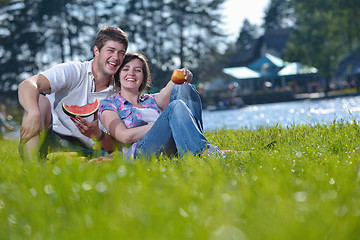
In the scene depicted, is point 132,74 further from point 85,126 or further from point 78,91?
point 85,126

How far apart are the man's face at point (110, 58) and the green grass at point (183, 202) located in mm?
1733

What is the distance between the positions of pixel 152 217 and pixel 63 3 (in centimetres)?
4049

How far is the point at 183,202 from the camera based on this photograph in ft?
7.01

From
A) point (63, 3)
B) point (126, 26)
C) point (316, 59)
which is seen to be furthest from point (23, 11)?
point (316, 59)

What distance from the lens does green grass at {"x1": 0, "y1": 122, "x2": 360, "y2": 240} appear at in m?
1.64

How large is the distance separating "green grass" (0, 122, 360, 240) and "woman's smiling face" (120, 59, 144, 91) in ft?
5.21

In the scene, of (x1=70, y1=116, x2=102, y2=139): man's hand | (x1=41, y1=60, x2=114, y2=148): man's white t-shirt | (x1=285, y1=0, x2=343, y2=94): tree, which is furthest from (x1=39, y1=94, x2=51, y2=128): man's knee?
(x1=285, y1=0, x2=343, y2=94): tree

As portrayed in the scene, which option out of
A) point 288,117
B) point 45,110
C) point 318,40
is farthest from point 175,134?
point 318,40

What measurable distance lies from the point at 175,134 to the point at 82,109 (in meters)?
1.20

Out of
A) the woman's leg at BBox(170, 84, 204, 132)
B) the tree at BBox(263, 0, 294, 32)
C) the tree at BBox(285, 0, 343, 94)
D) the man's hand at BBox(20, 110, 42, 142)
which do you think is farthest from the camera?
the tree at BBox(263, 0, 294, 32)

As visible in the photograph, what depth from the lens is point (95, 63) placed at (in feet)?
15.6

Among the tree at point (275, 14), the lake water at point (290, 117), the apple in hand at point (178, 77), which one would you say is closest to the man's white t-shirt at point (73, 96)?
the apple in hand at point (178, 77)

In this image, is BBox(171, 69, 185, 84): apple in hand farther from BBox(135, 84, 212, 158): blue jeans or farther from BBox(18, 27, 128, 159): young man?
BBox(18, 27, 128, 159): young man

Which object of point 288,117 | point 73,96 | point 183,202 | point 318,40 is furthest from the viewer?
point 318,40
